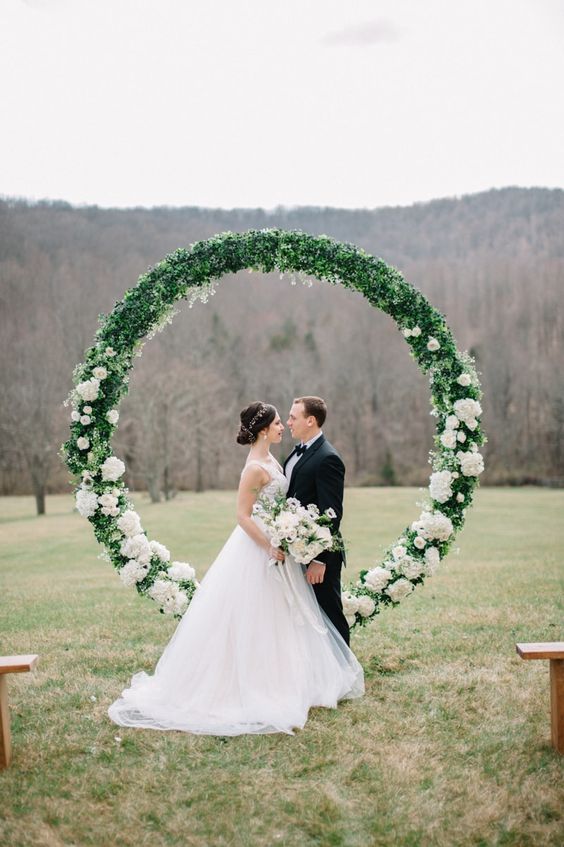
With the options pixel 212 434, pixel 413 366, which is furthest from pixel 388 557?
pixel 413 366

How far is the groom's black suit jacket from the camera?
20.9 ft

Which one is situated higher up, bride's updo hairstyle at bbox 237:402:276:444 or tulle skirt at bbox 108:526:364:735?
bride's updo hairstyle at bbox 237:402:276:444

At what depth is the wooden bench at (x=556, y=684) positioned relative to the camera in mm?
5207

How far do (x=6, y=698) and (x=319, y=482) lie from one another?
2.95 m

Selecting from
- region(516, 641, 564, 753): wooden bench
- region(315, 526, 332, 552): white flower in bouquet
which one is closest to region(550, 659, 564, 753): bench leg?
region(516, 641, 564, 753): wooden bench

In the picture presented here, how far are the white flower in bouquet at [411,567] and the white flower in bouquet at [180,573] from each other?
6.88ft

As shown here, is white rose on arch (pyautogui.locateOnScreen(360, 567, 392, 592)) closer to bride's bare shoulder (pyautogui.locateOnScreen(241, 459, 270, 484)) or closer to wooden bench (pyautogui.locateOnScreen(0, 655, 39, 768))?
bride's bare shoulder (pyautogui.locateOnScreen(241, 459, 270, 484))

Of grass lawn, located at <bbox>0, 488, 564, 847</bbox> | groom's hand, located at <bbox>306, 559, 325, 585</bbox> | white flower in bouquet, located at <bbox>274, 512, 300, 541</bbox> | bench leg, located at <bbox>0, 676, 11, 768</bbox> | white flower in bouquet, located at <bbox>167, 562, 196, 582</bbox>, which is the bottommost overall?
grass lawn, located at <bbox>0, 488, 564, 847</bbox>

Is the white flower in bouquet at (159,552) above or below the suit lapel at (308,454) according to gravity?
below

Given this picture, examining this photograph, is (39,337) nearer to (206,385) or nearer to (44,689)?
(206,385)

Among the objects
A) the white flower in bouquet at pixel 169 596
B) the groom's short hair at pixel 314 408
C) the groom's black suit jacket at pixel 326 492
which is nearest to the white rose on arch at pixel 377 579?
the groom's black suit jacket at pixel 326 492

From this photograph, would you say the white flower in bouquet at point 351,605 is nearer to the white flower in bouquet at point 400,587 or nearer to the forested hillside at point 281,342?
the white flower in bouquet at point 400,587

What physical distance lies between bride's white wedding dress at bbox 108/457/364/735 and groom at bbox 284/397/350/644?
0.15 metres

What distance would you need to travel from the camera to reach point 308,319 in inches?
2474
